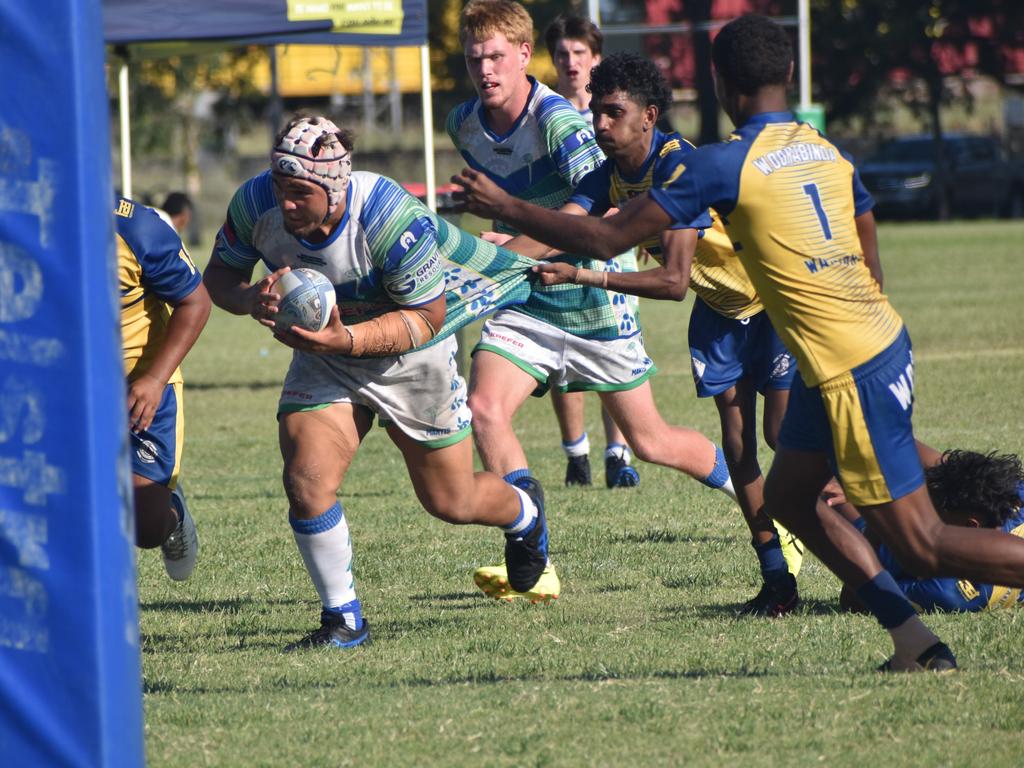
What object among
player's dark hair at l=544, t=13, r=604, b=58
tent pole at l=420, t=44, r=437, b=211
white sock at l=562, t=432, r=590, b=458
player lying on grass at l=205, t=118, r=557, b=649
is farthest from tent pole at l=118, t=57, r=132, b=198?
player lying on grass at l=205, t=118, r=557, b=649

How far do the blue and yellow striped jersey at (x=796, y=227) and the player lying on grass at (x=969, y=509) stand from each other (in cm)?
112

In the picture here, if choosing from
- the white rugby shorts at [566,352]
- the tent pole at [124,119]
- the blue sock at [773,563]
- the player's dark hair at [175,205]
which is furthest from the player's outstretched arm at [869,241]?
the player's dark hair at [175,205]

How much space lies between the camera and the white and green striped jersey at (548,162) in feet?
23.5

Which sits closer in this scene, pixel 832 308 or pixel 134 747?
pixel 134 747

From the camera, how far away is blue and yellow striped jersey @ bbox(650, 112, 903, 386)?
475 cm

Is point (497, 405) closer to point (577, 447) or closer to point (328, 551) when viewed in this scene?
point (328, 551)

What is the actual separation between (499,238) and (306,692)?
2.42 m

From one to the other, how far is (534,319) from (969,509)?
251cm

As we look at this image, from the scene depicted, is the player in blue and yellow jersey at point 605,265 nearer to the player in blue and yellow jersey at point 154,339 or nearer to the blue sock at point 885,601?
the player in blue and yellow jersey at point 154,339

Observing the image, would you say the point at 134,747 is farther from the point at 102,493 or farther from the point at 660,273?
the point at 660,273

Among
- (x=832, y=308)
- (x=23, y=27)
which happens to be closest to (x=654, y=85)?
(x=832, y=308)

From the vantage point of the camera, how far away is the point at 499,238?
6852mm

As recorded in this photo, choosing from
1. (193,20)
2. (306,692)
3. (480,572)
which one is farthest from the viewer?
(193,20)

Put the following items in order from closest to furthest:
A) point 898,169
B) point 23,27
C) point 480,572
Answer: point 23,27
point 480,572
point 898,169
